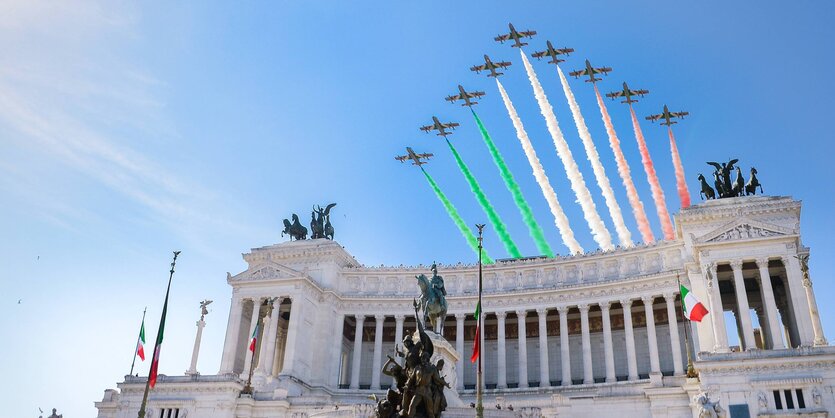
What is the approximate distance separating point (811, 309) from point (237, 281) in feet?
163

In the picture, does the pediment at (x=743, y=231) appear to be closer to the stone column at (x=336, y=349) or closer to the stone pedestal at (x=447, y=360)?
the stone pedestal at (x=447, y=360)

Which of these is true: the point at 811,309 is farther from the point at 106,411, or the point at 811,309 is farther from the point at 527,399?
the point at 106,411

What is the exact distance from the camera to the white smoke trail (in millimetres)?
79375

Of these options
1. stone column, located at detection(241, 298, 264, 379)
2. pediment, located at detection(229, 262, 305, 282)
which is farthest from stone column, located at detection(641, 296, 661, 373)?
stone column, located at detection(241, 298, 264, 379)

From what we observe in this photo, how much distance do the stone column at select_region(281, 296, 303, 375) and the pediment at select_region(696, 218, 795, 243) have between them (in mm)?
35684

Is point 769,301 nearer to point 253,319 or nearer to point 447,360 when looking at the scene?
point 447,360

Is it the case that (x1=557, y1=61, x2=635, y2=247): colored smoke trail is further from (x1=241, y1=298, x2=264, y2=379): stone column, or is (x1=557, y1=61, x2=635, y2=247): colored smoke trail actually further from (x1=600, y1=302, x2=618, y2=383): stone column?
(x1=241, y1=298, x2=264, y2=379): stone column

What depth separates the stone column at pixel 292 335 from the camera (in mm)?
63656

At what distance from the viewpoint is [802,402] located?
1762 inches

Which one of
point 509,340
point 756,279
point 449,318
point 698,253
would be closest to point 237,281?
point 449,318

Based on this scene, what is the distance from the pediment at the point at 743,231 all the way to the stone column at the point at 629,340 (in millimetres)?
10780

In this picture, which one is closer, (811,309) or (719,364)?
(719,364)

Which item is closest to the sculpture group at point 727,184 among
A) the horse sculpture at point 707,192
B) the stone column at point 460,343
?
the horse sculpture at point 707,192

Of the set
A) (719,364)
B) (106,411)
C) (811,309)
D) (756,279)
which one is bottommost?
(106,411)
